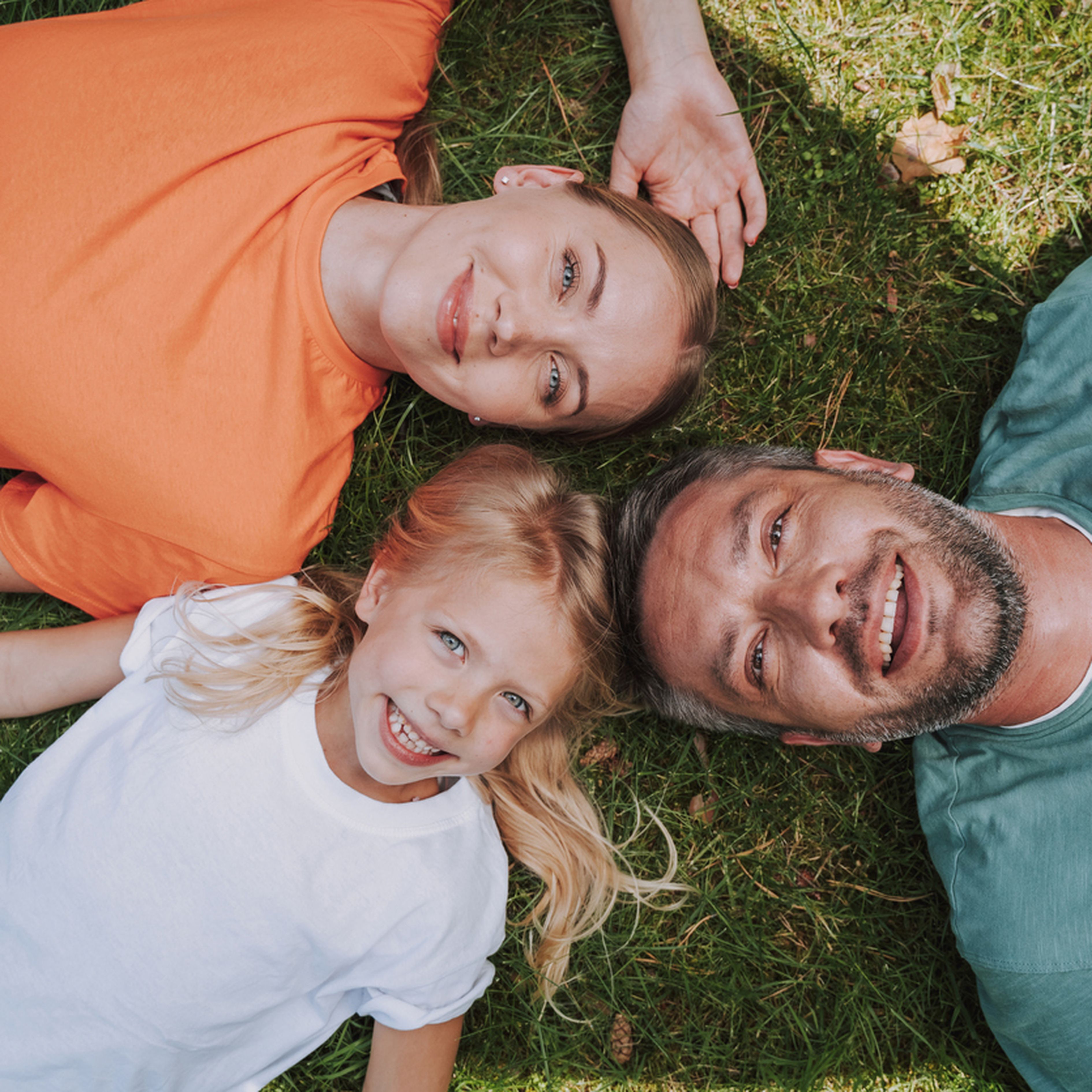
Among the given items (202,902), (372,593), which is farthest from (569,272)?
(202,902)

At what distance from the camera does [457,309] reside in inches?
103

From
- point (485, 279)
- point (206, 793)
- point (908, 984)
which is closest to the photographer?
point (485, 279)

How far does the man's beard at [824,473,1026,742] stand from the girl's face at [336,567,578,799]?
0.96 meters

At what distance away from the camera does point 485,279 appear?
2.59 metres

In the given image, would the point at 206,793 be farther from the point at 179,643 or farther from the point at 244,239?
the point at 244,239

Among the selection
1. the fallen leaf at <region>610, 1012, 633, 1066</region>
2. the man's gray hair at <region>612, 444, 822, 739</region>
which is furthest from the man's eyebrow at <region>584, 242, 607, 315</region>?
the fallen leaf at <region>610, 1012, 633, 1066</region>

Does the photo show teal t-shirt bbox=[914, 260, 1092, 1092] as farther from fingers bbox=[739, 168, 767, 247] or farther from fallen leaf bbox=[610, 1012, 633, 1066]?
fallen leaf bbox=[610, 1012, 633, 1066]

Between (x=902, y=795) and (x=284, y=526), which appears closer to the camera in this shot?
(x=284, y=526)

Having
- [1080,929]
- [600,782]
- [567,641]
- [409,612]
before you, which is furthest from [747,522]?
[1080,929]

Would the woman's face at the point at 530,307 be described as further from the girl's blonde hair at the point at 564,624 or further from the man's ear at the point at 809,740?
the man's ear at the point at 809,740

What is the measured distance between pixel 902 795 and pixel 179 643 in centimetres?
295

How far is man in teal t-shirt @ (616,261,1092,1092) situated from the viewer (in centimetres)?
252

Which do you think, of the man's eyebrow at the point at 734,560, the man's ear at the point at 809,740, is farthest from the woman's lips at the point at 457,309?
the man's ear at the point at 809,740

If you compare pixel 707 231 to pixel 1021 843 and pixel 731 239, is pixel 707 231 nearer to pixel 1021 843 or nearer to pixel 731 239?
pixel 731 239
